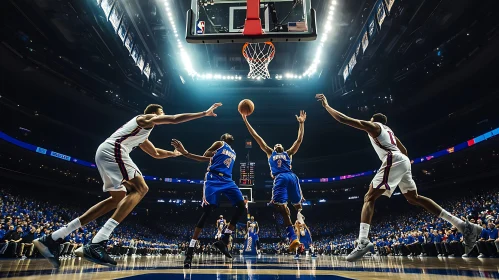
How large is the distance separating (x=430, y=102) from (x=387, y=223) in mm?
11250

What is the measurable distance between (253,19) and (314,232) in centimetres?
2960

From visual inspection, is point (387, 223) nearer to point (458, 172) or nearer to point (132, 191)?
point (458, 172)

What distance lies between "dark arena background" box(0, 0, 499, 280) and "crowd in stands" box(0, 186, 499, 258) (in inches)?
4.1

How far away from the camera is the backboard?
5871mm

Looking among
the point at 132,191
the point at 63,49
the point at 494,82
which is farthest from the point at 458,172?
the point at 63,49

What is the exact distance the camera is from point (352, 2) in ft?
44.7

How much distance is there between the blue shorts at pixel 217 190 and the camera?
473 cm

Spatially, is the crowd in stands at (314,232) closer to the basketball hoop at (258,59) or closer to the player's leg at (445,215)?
the player's leg at (445,215)

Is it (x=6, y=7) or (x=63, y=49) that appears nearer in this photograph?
(x=6, y=7)

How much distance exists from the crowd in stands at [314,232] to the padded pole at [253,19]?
348 inches

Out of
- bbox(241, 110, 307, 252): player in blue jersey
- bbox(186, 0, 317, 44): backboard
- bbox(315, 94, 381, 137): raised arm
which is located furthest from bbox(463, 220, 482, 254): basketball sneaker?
bbox(186, 0, 317, 44): backboard

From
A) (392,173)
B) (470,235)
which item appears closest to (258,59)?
(392,173)

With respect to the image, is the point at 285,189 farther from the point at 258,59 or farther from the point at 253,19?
the point at 258,59

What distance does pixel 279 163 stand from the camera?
5.68 m
